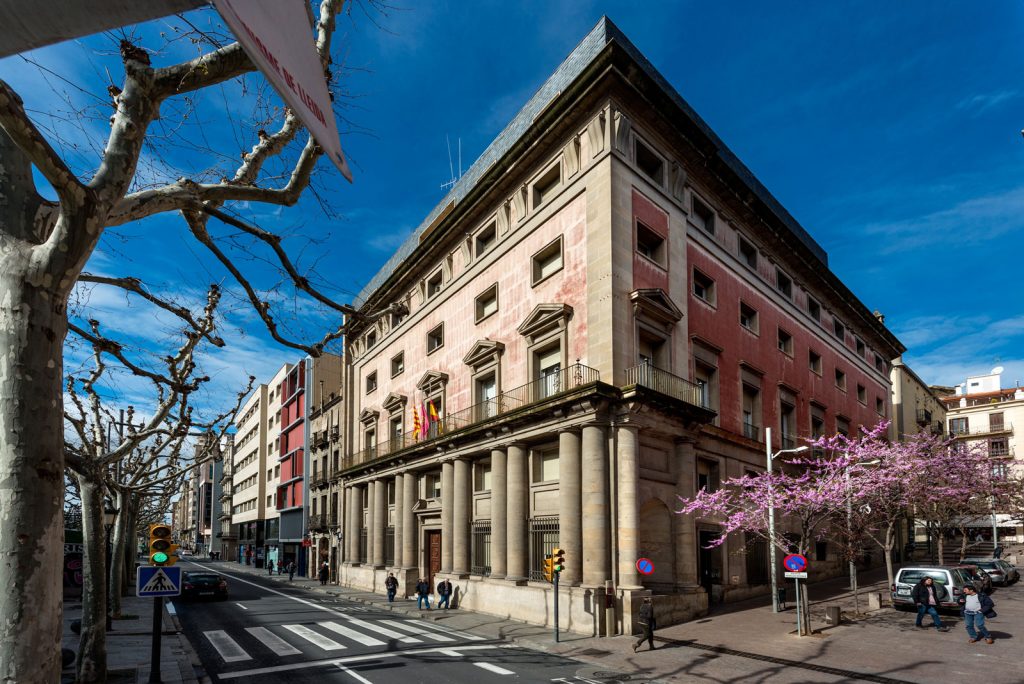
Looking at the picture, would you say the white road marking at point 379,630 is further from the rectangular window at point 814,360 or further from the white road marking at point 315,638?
the rectangular window at point 814,360

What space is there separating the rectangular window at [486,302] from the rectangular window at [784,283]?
16.5 metres

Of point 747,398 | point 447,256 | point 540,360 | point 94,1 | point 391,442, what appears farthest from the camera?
point 391,442

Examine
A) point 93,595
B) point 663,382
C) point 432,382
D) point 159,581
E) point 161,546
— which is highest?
point 432,382

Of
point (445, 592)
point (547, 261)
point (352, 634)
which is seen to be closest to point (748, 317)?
point (547, 261)

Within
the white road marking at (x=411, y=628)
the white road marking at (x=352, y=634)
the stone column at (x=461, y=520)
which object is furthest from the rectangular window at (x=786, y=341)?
the white road marking at (x=352, y=634)

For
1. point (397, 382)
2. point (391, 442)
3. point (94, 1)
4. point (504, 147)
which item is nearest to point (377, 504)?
point (391, 442)

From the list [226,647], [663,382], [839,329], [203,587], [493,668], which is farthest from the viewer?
[839,329]

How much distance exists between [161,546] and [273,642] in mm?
7848

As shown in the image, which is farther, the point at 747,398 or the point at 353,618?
the point at 747,398

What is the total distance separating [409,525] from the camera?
36281 mm

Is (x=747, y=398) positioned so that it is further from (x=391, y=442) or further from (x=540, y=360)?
(x=391, y=442)

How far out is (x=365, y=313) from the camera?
7.66 metres

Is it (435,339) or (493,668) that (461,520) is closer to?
(435,339)

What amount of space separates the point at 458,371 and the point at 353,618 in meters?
12.6
